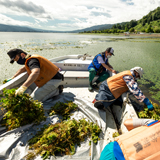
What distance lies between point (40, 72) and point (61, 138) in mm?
1551

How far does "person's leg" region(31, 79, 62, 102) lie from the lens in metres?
2.73

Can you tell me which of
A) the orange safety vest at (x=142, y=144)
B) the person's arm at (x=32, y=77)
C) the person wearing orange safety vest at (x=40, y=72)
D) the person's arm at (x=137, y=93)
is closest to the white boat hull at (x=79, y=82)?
the person's arm at (x=137, y=93)

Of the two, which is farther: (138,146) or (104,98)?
(104,98)

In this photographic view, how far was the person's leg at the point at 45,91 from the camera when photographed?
8.97 ft

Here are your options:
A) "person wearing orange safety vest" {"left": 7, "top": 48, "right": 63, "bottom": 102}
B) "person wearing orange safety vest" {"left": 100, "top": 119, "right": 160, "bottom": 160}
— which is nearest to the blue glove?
"person wearing orange safety vest" {"left": 100, "top": 119, "right": 160, "bottom": 160}

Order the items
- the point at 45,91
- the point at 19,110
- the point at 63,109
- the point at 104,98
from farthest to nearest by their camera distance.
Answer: the point at 45,91
the point at 63,109
the point at 104,98
the point at 19,110

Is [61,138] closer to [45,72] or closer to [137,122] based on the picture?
[137,122]

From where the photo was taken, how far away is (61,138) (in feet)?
5.90

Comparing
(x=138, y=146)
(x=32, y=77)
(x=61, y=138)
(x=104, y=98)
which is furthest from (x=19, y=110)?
(x=138, y=146)

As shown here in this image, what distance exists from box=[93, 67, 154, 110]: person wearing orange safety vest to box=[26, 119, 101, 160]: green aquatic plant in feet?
2.17

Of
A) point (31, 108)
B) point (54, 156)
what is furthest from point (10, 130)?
point (54, 156)

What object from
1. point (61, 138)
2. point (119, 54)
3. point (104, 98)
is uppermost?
point (119, 54)

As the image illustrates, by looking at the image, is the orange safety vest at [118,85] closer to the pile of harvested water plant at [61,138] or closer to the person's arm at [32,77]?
Result: the pile of harvested water plant at [61,138]

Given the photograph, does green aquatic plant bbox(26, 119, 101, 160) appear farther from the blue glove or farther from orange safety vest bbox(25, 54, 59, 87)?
orange safety vest bbox(25, 54, 59, 87)
